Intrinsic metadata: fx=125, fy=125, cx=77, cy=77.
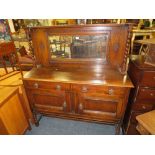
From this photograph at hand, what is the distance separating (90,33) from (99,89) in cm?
66


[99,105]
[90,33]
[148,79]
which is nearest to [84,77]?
[99,105]

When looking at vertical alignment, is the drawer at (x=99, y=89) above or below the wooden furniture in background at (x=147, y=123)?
above

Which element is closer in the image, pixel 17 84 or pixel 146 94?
pixel 146 94

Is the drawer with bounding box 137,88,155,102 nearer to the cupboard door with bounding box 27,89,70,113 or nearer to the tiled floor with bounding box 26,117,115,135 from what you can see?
the tiled floor with bounding box 26,117,115,135

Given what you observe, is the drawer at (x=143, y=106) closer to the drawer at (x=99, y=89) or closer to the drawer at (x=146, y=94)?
the drawer at (x=146, y=94)

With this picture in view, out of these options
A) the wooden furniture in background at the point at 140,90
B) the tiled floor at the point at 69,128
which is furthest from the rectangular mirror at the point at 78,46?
the tiled floor at the point at 69,128

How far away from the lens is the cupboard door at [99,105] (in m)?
1.41

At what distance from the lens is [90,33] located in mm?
1465

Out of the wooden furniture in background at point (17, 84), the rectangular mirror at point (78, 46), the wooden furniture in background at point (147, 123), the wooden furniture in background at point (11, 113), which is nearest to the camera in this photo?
the wooden furniture in background at point (147, 123)

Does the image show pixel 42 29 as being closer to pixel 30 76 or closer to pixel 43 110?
pixel 30 76

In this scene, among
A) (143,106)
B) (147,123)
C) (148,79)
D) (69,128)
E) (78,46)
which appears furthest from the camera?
(69,128)

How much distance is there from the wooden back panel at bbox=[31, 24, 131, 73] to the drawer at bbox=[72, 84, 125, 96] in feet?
0.99

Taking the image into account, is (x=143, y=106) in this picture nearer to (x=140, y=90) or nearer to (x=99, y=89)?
(x=140, y=90)
